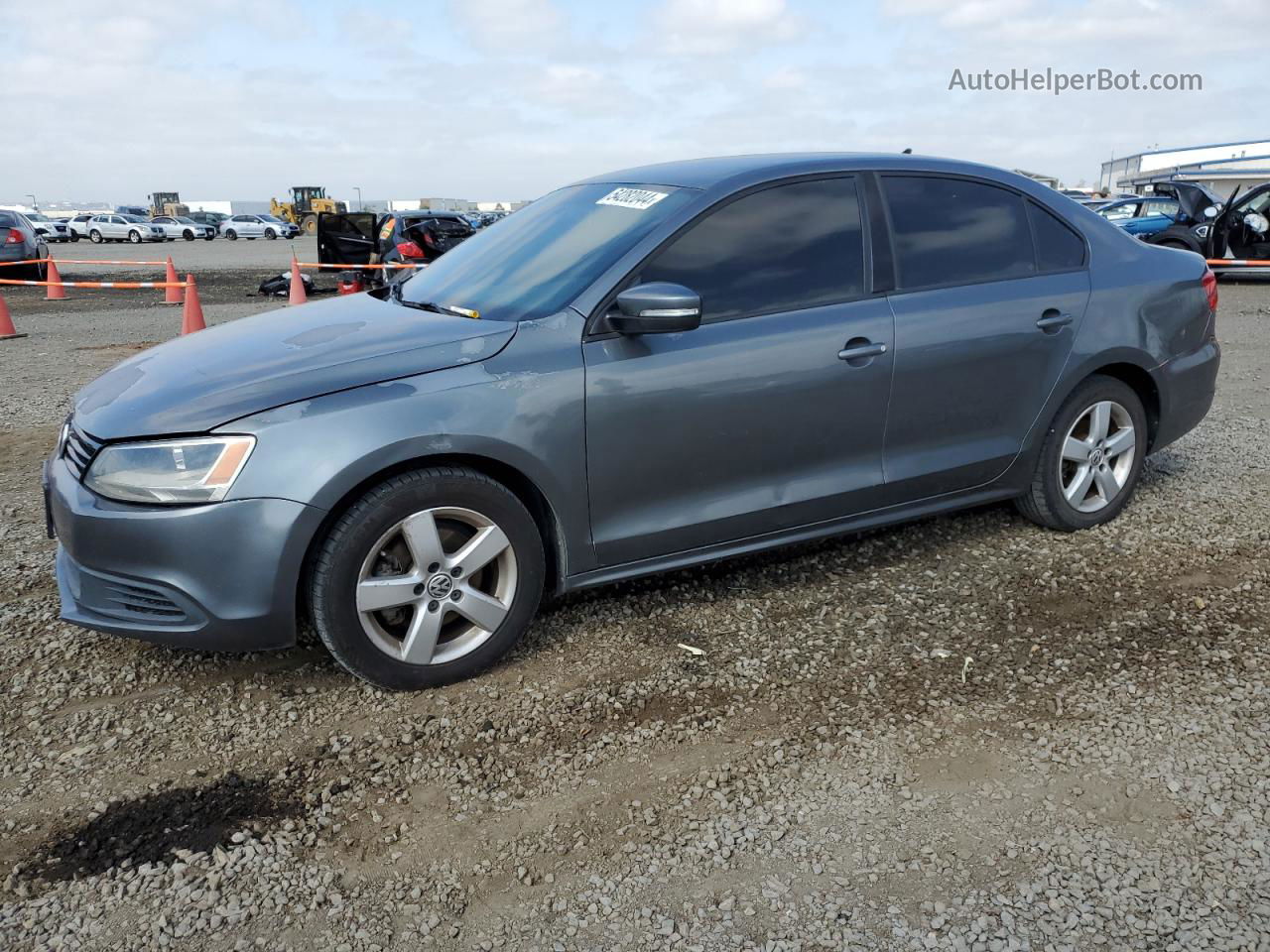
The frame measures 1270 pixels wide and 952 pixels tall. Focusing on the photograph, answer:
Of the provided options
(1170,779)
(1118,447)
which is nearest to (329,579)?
(1170,779)

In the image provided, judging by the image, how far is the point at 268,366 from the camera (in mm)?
3227

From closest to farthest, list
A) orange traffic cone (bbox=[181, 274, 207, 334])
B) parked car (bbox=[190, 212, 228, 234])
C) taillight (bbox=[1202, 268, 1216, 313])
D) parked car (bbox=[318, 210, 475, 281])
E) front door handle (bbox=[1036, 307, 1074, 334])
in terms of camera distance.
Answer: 1. front door handle (bbox=[1036, 307, 1074, 334])
2. taillight (bbox=[1202, 268, 1216, 313])
3. orange traffic cone (bbox=[181, 274, 207, 334])
4. parked car (bbox=[318, 210, 475, 281])
5. parked car (bbox=[190, 212, 228, 234])

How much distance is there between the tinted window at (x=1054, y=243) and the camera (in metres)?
4.29

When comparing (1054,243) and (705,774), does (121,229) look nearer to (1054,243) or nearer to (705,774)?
(1054,243)

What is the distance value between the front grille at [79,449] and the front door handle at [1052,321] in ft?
11.3

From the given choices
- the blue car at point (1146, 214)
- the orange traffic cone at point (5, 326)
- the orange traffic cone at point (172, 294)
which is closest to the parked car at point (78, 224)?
the orange traffic cone at point (172, 294)

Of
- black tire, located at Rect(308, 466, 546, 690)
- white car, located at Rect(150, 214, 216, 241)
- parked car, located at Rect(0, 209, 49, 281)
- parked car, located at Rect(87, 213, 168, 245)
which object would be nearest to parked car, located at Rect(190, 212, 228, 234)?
white car, located at Rect(150, 214, 216, 241)

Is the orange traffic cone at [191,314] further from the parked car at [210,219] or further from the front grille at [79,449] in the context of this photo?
the parked car at [210,219]

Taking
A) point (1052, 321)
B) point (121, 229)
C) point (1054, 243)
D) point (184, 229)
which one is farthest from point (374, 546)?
point (184, 229)

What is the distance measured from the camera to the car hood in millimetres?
3027

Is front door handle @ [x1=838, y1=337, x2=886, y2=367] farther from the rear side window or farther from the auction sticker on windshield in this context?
the auction sticker on windshield

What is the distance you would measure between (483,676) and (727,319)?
1.46 metres

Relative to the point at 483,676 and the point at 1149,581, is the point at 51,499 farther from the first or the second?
the point at 1149,581

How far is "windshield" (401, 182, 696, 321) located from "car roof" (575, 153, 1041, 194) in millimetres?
92
